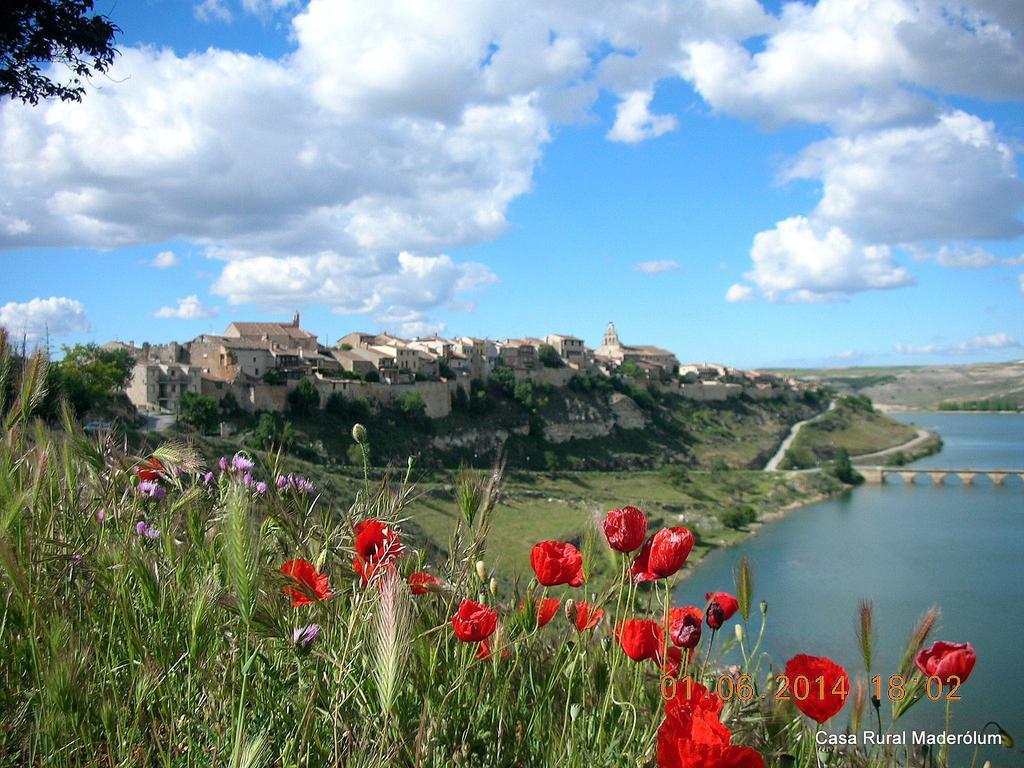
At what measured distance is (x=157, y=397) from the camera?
1603 inches

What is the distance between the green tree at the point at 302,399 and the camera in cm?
4441

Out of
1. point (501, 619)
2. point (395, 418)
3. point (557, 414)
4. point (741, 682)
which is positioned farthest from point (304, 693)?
point (557, 414)

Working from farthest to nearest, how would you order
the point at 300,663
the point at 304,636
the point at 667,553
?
the point at 300,663 < the point at 667,553 < the point at 304,636

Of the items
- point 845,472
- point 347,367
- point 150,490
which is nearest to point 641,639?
point 150,490

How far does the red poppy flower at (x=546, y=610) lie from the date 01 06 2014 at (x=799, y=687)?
33cm

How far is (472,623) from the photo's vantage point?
1730 millimetres

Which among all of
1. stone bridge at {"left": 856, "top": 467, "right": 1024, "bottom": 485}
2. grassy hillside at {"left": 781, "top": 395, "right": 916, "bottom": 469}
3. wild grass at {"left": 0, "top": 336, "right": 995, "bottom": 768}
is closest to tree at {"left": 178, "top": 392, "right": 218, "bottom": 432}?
wild grass at {"left": 0, "top": 336, "right": 995, "bottom": 768}

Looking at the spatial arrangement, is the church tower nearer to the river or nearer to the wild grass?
the river

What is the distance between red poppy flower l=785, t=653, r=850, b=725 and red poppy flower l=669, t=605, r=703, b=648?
211 millimetres

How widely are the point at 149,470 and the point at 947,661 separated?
2.37 metres

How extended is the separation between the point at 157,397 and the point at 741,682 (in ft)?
141

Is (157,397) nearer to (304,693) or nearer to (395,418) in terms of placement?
(395,418)

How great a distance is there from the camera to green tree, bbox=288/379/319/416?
1748 inches

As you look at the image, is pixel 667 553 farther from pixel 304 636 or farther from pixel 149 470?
pixel 149 470
